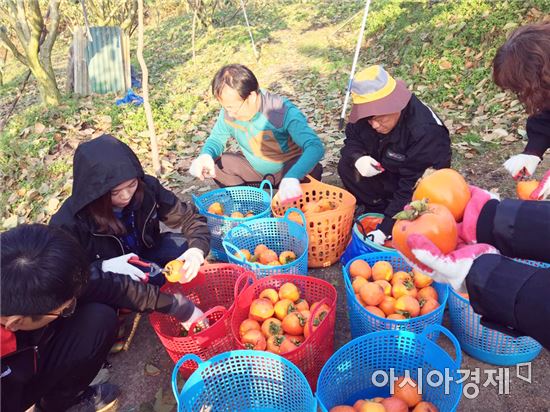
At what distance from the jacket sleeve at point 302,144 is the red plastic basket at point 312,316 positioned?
98 centimetres

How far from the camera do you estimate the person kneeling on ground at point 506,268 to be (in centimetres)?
136

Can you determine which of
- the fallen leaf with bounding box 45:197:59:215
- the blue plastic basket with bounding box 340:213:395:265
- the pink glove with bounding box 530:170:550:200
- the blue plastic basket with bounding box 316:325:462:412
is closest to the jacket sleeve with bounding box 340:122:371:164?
the blue plastic basket with bounding box 340:213:395:265

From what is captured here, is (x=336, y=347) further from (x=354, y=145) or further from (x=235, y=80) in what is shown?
(x=235, y=80)

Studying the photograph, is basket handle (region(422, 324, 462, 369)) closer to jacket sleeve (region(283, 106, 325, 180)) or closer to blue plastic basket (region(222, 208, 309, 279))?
blue plastic basket (region(222, 208, 309, 279))

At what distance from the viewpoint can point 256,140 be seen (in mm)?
3754

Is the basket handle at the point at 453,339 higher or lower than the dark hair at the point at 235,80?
lower

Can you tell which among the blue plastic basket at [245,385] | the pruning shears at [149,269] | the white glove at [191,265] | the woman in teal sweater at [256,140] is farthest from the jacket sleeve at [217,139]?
the blue plastic basket at [245,385]

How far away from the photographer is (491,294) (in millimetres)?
1396

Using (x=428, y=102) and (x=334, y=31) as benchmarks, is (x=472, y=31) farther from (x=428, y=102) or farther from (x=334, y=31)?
(x=334, y=31)

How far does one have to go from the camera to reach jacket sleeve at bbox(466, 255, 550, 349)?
134 cm

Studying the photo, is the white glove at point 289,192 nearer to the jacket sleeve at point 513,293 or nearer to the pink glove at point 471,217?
the pink glove at point 471,217

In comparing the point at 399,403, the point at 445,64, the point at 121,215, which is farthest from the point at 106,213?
the point at 445,64

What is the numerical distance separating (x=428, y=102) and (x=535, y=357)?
421 cm

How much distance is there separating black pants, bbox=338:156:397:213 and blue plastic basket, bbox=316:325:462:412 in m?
1.62
